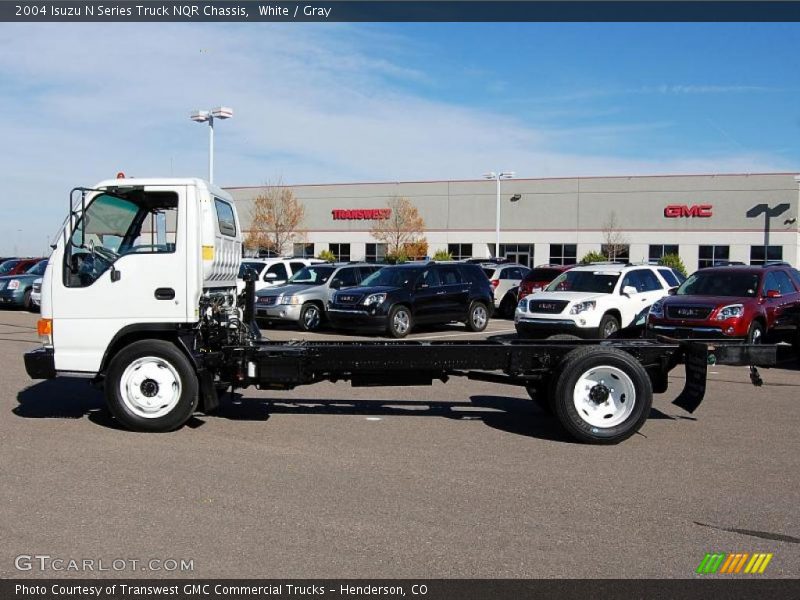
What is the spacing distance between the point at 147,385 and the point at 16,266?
24.6m

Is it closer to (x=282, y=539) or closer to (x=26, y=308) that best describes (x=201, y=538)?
(x=282, y=539)

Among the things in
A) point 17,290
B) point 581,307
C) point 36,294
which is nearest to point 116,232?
point 581,307

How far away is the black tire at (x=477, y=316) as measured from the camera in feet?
68.9

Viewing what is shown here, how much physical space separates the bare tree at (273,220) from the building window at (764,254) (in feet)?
94.9

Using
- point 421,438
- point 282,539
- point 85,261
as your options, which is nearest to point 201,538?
point 282,539

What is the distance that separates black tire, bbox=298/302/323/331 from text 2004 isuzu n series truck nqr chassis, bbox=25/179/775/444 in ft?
38.6

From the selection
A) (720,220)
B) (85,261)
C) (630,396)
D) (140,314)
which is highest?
(720,220)

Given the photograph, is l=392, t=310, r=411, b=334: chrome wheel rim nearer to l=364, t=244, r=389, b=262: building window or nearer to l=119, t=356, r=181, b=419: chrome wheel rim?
l=119, t=356, r=181, b=419: chrome wheel rim

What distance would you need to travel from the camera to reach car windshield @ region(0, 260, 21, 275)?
3079cm

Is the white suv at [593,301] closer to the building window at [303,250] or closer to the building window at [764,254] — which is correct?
the building window at [764,254]

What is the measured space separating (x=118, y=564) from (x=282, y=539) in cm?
103

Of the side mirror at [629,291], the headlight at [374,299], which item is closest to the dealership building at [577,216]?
the side mirror at [629,291]

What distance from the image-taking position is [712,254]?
171ft

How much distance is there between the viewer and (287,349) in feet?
29.3
